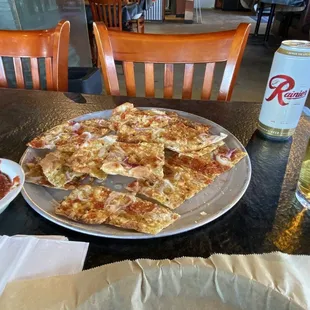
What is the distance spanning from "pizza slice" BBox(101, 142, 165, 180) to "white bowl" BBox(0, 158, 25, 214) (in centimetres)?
15

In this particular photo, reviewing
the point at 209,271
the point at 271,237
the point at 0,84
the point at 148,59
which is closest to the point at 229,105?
the point at 148,59

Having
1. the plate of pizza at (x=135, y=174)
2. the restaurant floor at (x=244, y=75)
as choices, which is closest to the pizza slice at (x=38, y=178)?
the plate of pizza at (x=135, y=174)

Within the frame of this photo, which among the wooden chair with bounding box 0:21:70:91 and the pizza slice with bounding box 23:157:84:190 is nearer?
the pizza slice with bounding box 23:157:84:190

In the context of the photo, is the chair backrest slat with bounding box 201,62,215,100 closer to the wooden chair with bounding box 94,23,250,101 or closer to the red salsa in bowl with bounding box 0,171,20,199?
the wooden chair with bounding box 94,23,250,101

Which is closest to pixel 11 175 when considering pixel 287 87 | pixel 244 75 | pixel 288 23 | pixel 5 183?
pixel 5 183

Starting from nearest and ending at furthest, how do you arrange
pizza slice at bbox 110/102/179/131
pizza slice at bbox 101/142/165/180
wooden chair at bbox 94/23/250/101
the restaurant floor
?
pizza slice at bbox 101/142/165/180 < pizza slice at bbox 110/102/179/131 < wooden chair at bbox 94/23/250/101 < the restaurant floor

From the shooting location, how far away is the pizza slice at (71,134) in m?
0.65

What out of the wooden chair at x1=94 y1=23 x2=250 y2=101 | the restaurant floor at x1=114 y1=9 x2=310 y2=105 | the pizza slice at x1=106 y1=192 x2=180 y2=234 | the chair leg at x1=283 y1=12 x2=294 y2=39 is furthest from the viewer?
the chair leg at x1=283 y1=12 x2=294 y2=39

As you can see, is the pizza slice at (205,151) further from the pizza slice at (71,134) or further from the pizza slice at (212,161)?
the pizza slice at (71,134)

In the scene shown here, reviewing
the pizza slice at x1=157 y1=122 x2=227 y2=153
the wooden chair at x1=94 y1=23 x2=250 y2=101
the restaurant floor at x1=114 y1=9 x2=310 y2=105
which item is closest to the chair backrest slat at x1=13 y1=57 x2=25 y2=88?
the wooden chair at x1=94 y1=23 x2=250 y2=101

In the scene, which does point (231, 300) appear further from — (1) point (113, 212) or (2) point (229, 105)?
(2) point (229, 105)

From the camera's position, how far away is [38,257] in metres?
0.42

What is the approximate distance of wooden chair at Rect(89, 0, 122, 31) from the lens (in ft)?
9.95

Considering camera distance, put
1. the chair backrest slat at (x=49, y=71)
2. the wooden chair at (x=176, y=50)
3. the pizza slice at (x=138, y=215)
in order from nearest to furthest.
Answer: the pizza slice at (x=138, y=215), the wooden chair at (x=176, y=50), the chair backrest slat at (x=49, y=71)
